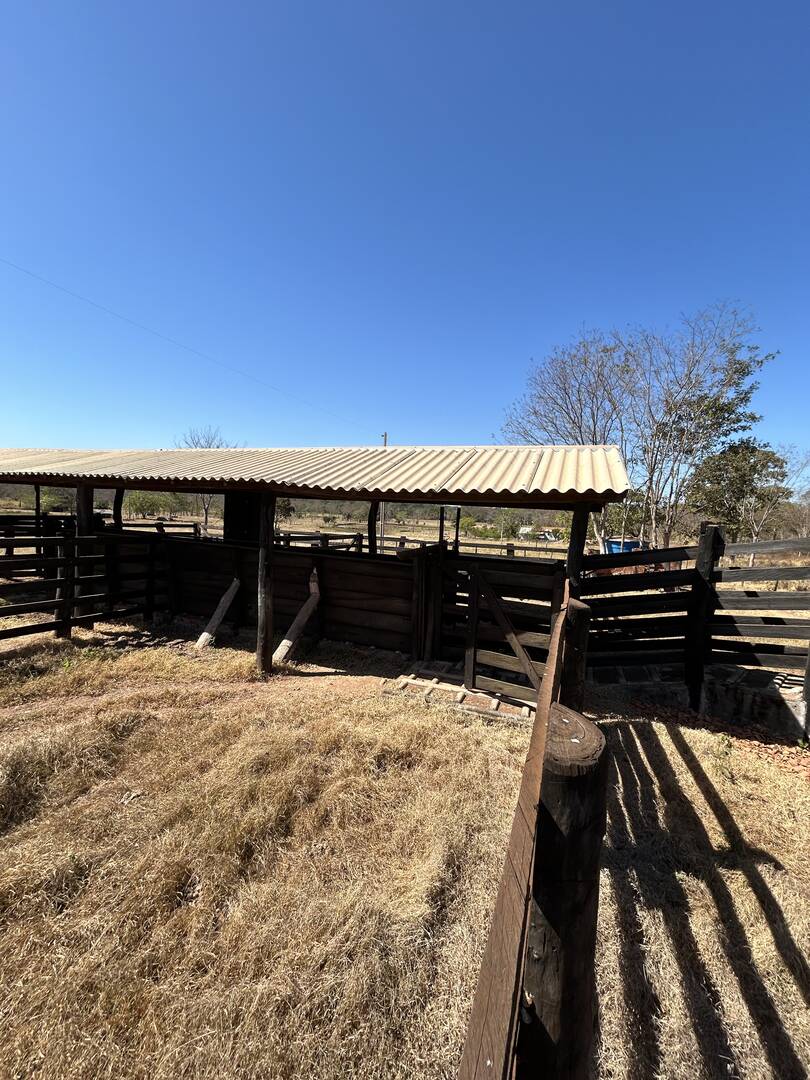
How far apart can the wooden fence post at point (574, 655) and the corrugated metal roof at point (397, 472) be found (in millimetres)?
2123

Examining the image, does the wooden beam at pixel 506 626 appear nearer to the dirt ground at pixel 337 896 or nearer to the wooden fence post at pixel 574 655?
the dirt ground at pixel 337 896

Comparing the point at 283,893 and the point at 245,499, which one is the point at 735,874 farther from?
the point at 245,499

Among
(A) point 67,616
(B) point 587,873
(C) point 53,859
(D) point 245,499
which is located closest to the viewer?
(B) point 587,873

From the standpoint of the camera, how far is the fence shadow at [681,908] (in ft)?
6.41

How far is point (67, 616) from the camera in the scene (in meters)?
7.09

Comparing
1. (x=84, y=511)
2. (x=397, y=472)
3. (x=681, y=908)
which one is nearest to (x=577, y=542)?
(x=397, y=472)

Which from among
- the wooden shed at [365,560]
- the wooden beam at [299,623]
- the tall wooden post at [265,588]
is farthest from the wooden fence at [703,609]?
the tall wooden post at [265,588]

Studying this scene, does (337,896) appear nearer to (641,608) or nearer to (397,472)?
(397,472)

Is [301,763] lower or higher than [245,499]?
lower

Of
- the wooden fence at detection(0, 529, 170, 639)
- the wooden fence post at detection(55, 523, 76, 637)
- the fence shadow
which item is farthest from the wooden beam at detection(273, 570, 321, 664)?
the fence shadow

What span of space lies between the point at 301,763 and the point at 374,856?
112 cm

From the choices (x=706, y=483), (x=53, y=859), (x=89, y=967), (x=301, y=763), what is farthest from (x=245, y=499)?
(x=706, y=483)

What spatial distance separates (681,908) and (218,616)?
6995 millimetres

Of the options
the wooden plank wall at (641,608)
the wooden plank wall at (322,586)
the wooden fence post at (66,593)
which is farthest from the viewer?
the wooden plank wall at (322,586)
